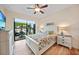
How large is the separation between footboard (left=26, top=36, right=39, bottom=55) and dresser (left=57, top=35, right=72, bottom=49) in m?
0.47

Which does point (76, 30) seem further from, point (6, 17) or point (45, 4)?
point (6, 17)

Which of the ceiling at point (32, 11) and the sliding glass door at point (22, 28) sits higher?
the ceiling at point (32, 11)

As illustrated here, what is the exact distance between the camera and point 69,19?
6.75 ft

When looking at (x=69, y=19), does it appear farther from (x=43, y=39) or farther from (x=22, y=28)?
(x=22, y=28)

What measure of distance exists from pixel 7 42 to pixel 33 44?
1.69 ft

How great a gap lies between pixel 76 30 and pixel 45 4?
2.63 ft

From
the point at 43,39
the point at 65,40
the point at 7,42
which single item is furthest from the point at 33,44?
the point at 65,40

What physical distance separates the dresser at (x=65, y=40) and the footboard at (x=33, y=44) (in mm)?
465

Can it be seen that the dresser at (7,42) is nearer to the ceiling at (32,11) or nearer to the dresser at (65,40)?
the ceiling at (32,11)

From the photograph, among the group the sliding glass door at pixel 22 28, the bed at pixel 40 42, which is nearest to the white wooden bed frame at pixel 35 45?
the bed at pixel 40 42

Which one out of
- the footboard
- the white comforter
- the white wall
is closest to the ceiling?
the white wall

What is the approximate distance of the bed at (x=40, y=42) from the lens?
2.06 meters

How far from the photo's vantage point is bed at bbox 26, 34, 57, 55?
206 cm
